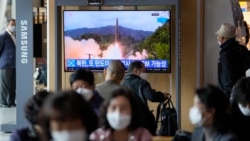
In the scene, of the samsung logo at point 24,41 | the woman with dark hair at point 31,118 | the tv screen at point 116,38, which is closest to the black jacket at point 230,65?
the tv screen at point 116,38

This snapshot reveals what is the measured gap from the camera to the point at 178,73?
7.64 meters

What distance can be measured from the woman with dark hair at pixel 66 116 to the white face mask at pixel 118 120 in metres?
0.49

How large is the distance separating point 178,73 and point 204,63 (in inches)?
22.0

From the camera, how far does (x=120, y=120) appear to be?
9.64 ft

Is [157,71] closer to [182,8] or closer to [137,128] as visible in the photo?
[182,8]

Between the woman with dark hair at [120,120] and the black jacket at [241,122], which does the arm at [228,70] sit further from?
the woman with dark hair at [120,120]

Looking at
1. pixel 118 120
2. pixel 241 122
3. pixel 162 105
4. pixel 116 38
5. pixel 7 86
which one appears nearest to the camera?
pixel 118 120

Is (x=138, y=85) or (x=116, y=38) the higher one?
(x=116, y=38)

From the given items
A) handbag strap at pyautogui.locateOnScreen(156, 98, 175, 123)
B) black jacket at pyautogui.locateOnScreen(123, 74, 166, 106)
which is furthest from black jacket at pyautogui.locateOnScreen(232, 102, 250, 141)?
handbag strap at pyautogui.locateOnScreen(156, 98, 175, 123)

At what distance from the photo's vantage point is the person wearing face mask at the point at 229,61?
6027mm

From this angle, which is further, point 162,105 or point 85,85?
point 162,105

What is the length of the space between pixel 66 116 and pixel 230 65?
397 cm

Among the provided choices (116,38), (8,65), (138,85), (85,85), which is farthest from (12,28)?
(85,85)

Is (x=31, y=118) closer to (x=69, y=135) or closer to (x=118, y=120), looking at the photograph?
(x=118, y=120)
